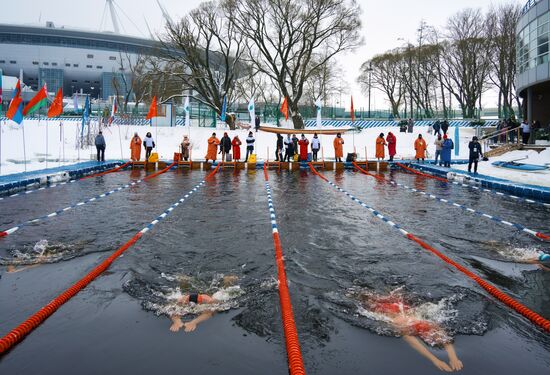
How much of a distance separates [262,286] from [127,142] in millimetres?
29630

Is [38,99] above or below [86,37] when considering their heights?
below

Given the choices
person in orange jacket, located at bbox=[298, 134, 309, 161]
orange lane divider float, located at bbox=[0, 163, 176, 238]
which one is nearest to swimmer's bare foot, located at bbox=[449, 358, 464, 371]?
orange lane divider float, located at bbox=[0, 163, 176, 238]

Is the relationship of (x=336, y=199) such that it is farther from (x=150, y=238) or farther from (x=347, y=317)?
(x=347, y=317)

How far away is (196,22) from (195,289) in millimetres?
35336

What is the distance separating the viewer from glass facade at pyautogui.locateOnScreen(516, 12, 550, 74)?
75.0ft

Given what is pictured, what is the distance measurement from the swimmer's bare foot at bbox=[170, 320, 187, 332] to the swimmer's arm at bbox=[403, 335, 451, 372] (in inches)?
84.4

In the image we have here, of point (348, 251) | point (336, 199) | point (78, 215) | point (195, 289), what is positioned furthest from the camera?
point (336, 199)

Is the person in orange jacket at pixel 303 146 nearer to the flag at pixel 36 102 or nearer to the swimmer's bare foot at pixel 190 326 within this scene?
the flag at pixel 36 102

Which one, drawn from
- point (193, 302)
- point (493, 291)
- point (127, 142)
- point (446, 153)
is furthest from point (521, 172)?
point (127, 142)

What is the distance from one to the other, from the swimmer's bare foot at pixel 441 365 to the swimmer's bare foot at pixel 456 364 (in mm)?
42

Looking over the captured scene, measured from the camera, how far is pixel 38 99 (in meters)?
18.3

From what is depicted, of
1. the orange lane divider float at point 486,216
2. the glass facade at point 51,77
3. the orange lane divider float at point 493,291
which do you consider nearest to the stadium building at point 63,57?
the glass facade at point 51,77

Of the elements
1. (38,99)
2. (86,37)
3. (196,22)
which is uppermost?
(86,37)

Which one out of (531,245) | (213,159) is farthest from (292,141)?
(531,245)
